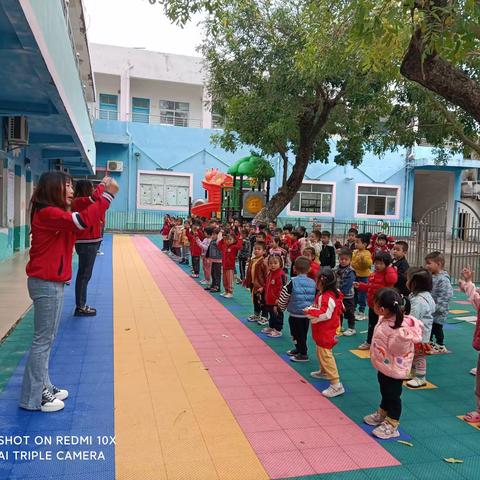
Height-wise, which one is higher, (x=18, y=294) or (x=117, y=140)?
(x=117, y=140)

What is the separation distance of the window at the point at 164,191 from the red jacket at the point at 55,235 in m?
23.3

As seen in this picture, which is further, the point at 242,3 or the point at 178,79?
the point at 178,79

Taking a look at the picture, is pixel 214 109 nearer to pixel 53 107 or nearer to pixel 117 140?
pixel 53 107

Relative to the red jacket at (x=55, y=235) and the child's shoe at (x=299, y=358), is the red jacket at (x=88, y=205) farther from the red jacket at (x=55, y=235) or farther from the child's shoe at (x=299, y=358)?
the child's shoe at (x=299, y=358)

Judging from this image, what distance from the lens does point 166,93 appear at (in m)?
29.6

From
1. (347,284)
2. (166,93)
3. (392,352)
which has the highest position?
(166,93)

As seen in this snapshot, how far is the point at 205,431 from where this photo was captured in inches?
152

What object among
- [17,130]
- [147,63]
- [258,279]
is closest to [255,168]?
[17,130]

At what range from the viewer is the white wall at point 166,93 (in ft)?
95.1

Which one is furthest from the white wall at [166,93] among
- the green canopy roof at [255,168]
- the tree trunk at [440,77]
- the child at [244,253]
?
the tree trunk at [440,77]

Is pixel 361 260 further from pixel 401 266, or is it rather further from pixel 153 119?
pixel 153 119

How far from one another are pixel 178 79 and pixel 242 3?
16.1 m

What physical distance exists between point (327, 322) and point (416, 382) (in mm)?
1210

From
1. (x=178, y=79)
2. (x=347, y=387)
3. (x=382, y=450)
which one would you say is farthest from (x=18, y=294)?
(x=178, y=79)
